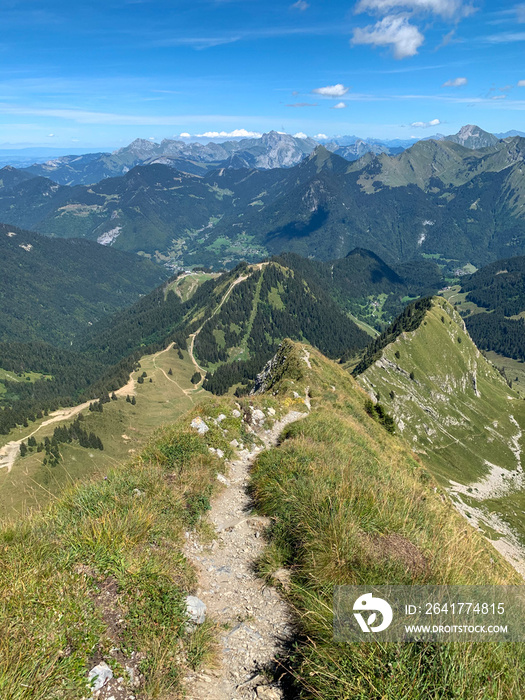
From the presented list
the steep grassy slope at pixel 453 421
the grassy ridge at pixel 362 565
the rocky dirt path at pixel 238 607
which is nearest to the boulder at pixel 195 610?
the rocky dirt path at pixel 238 607

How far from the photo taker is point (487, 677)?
18.0ft

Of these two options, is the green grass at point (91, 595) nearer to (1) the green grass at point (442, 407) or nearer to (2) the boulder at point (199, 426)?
(2) the boulder at point (199, 426)

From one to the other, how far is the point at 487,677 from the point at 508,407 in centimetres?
23656

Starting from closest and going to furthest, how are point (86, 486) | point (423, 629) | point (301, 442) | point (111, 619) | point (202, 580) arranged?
point (423, 629) < point (111, 619) < point (202, 580) < point (86, 486) < point (301, 442)

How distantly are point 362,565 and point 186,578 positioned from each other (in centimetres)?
462

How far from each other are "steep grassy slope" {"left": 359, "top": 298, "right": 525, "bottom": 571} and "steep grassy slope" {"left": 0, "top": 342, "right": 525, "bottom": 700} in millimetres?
126970

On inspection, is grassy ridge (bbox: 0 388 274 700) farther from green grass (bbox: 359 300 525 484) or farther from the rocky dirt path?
green grass (bbox: 359 300 525 484)

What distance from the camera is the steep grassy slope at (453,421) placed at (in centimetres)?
13850

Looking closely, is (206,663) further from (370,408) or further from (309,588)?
(370,408)

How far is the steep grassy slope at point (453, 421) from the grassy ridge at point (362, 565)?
124943 millimetres

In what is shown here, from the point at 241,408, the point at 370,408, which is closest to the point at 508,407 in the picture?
the point at 370,408

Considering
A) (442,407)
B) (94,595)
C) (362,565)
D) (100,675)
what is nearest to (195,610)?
(94,595)

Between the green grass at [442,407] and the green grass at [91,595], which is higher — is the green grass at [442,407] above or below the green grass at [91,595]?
below

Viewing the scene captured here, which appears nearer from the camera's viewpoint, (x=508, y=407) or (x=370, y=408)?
(x=370, y=408)
